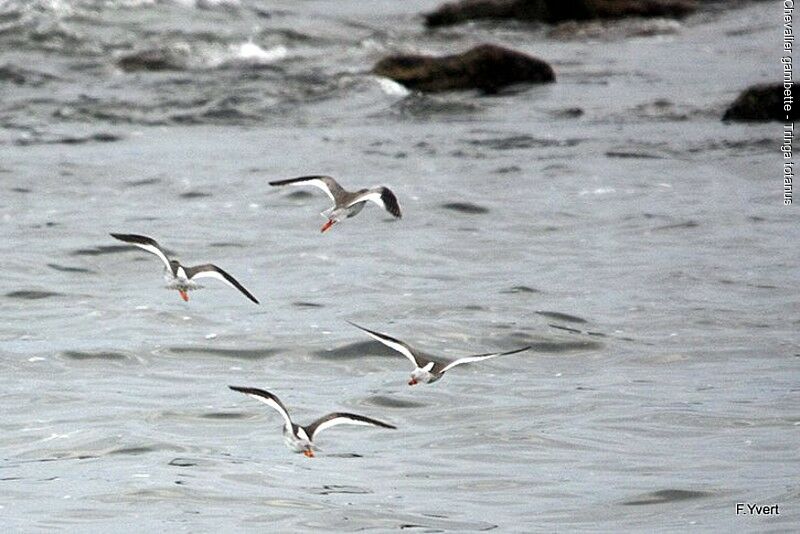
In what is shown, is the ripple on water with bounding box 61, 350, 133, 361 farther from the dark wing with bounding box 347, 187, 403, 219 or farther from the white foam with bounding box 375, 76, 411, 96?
the white foam with bounding box 375, 76, 411, 96

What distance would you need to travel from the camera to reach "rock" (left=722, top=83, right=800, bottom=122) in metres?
22.7

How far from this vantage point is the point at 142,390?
38.7ft

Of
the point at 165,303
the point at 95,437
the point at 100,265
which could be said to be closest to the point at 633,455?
the point at 95,437

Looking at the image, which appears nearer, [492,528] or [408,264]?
[492,528]

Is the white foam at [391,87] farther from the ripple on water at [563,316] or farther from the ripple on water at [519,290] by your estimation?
the ripple on water at [563,316]

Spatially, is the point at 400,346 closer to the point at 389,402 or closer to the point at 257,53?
the point at 389,402

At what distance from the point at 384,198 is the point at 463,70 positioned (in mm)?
15172

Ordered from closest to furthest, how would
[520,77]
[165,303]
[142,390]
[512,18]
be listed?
[142,390], [165,303], [520,77], [512,18]

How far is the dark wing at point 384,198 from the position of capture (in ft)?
33.7

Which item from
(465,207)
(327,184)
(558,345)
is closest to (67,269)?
(465,207)

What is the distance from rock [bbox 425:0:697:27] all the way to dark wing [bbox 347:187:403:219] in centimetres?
2368

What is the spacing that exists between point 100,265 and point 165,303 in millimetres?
1576

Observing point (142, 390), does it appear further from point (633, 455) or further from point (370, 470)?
point (633, 455)

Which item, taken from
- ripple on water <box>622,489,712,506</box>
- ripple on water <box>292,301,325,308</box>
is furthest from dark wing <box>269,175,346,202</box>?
ripple on water <box>622,489,712,506</box>
